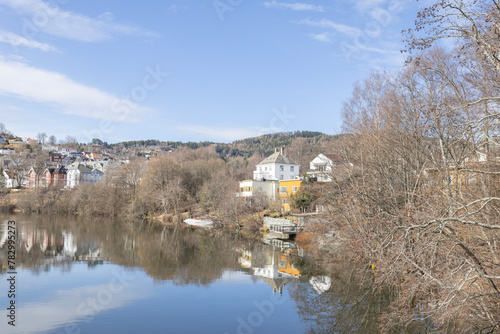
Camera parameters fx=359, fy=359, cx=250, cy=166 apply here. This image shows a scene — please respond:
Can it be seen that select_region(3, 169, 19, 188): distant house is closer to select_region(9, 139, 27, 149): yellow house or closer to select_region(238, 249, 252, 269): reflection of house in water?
select_region(9, 139, 27, 149): yellow house

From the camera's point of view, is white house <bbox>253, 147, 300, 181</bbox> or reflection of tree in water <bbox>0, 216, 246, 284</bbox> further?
white house <bbox>253, 147, 300, 181</bbox>

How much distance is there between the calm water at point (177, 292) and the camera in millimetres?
14836

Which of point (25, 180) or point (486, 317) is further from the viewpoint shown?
point (25, 180)

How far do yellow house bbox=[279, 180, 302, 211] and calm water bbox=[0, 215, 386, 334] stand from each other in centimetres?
1782

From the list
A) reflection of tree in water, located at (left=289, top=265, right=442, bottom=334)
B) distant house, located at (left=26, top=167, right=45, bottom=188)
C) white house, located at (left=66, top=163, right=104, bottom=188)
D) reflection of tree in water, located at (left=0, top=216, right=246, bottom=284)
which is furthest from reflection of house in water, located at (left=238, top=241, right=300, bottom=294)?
distant house, located at (left=26, top=167, right=45, bottom=188)

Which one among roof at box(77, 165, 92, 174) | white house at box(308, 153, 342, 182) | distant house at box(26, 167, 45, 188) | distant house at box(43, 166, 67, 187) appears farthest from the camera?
roof at box(77, 165, 92, 174)

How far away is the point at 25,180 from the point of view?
11456 cm

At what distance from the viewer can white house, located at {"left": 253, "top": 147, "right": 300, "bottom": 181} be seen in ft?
240

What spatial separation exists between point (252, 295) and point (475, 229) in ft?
37.8

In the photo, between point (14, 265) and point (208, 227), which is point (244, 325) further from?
point (208, 227)

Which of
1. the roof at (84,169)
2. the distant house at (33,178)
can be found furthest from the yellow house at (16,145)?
the roof at (84,169)

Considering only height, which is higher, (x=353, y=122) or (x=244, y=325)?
(x=353, y=122)

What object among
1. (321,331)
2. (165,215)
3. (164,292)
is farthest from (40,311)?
(165,215)

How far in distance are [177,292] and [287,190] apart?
125 ft
